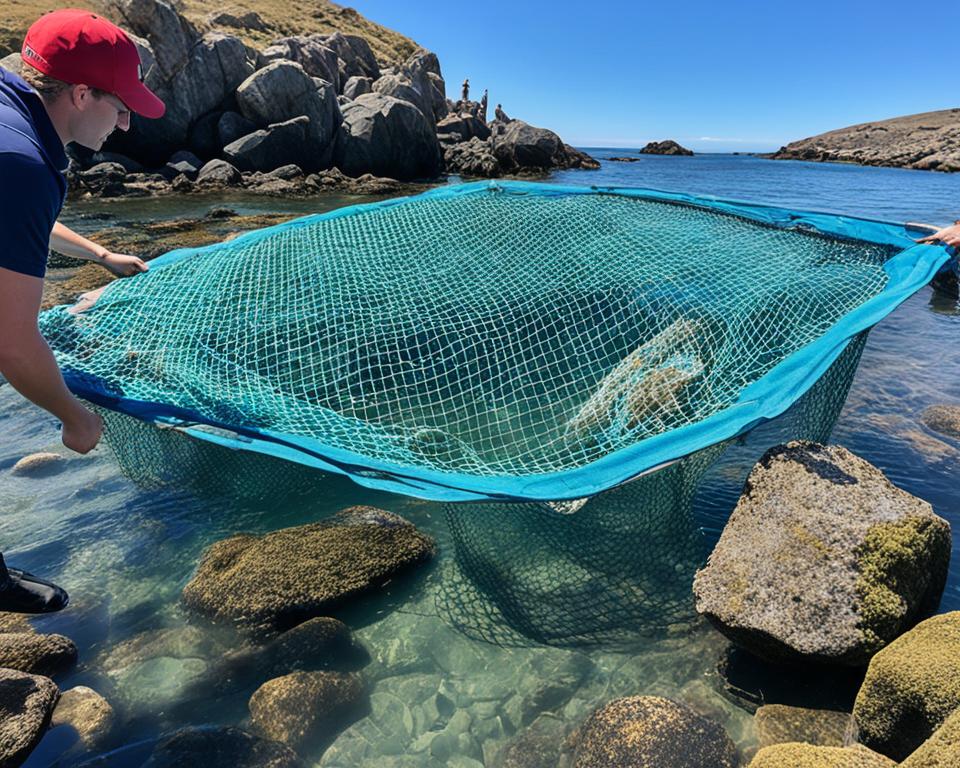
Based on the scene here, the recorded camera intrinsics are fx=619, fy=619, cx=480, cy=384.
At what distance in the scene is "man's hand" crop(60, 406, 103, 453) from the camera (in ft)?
6.50

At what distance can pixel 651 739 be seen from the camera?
2371 mm

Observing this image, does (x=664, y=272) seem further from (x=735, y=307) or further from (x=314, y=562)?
(x=314, y=562)

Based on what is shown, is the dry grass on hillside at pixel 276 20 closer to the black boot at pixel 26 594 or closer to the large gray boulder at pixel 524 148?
the large gray boulder at pixel 524 148

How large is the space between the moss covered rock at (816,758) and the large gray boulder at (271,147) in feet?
86.8

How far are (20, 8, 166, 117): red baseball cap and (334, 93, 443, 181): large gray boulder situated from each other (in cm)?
2635

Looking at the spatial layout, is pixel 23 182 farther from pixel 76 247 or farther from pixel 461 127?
pixel 461 127

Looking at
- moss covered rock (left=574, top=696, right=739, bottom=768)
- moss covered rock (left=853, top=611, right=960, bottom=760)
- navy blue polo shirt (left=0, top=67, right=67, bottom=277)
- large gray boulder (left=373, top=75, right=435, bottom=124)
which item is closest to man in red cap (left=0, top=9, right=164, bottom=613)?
navy blue polo shirt (left=0, top=67, right=67, bottom=277)

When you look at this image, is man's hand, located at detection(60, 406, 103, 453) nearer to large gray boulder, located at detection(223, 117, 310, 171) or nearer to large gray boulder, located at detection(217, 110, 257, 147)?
large gray boulder, located at detection(223, 117, 310, 171)

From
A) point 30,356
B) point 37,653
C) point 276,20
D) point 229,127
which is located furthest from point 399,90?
point 30,356

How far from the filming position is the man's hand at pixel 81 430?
1981 mm

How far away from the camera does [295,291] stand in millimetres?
4148

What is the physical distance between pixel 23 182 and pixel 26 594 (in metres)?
1.97

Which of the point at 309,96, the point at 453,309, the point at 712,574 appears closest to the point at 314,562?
the point at 453,309

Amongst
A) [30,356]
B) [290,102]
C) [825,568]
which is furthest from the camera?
[290,102]
